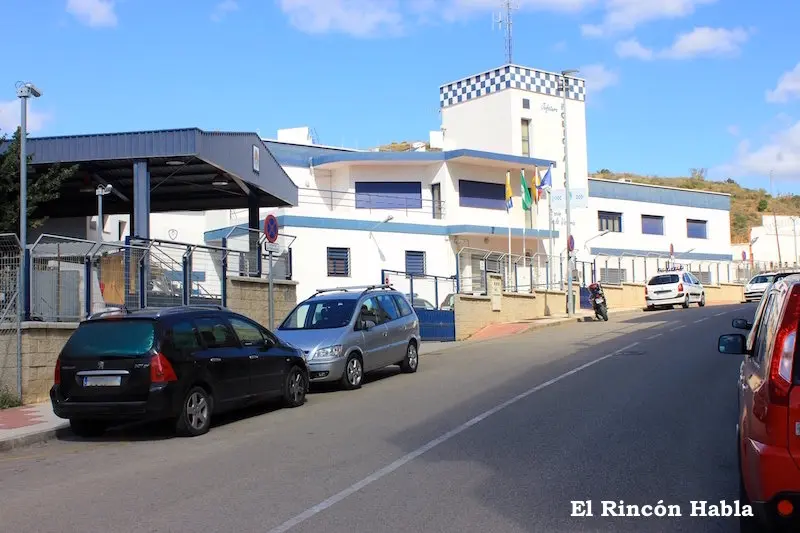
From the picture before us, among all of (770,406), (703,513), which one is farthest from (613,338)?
(770,406)

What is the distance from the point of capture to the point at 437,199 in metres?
36.4

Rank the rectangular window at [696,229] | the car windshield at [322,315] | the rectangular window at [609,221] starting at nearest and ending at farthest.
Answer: the car windshield at [322,315] → the rectangular window at [609,221] → the rectangular window at [696,229]

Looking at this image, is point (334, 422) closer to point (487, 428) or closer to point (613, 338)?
point (487, 428)

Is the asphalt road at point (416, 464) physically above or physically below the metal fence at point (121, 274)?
below

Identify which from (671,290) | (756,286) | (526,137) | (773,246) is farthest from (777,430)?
(773,246)

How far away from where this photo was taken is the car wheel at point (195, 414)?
33.8 feet

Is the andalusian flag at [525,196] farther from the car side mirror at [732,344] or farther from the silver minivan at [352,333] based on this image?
the car side mirror at [732,344]

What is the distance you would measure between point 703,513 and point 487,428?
12.8ft

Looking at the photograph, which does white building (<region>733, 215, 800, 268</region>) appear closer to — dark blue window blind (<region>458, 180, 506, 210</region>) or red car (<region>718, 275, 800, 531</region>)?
dark blue window blind (<region>458, 180, 506, 210</region>)

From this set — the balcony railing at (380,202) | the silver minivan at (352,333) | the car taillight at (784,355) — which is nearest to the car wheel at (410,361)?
the silver minivan at (352,333)

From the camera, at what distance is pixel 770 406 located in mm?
4629

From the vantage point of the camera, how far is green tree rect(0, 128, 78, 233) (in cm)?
2102

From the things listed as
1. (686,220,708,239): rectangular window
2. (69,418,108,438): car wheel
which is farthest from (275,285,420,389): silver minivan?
(686,220,708,239): rectangular window

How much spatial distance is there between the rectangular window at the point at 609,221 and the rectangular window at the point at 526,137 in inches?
286
